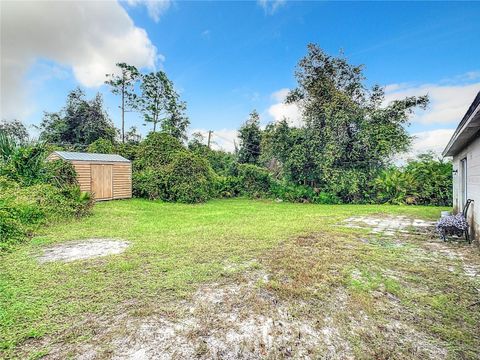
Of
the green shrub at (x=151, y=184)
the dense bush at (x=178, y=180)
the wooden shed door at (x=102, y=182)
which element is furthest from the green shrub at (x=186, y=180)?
the wooden shed door at (x=102, y=182)

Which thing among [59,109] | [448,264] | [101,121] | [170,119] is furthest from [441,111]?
[59,109]

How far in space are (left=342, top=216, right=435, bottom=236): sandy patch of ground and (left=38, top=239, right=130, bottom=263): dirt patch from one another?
5771 millimetres

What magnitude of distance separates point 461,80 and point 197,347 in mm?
13393

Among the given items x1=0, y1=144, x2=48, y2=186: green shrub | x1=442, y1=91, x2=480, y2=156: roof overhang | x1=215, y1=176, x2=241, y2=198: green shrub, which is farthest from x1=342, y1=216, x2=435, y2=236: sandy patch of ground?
x1=0, y1=144, x2=48, y2=186: green shrub

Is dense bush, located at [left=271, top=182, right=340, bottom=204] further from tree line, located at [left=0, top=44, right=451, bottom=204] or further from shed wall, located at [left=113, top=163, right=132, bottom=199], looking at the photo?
shed wall, located at [left=113, top=163, right=132, bottom=199]

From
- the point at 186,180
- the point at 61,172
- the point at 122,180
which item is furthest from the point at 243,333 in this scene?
the point at 122,180

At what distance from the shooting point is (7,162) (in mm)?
8453

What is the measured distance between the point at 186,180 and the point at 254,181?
14.6ft

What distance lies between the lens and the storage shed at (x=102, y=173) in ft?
37.7

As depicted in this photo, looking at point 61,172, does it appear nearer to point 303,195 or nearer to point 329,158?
point 303,195

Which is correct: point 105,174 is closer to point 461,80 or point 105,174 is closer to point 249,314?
point 249,314

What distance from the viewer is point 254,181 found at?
51.5 feet

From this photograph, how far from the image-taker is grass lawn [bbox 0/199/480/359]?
2.14m

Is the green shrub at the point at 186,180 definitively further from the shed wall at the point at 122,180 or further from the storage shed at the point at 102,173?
the storage shed at the point at 102,173
